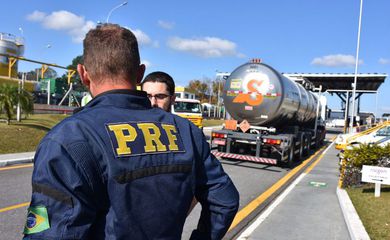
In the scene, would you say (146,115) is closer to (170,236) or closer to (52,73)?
(170,236)

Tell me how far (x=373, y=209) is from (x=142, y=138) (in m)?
6.39

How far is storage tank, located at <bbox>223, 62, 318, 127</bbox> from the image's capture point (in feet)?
39.4

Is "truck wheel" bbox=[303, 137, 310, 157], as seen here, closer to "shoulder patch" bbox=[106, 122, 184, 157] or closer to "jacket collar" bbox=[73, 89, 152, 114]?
"shoulder patch" bbox=[106, 122, 184, 157]

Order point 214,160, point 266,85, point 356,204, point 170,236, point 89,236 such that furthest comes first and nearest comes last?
point 266,85
point 356,204
point 214,160
point 170,236
point 89,236

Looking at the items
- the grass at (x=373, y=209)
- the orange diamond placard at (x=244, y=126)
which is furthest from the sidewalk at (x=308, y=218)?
the orange diamond placard at (x=244, y=126)

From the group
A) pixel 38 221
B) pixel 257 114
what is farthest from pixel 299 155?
pixel 38 221

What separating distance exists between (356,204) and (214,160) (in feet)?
20.1

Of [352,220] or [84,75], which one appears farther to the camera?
[352,220]

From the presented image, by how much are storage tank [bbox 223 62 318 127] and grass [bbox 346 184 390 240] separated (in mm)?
3955

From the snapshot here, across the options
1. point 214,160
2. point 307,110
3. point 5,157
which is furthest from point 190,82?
point 214,160

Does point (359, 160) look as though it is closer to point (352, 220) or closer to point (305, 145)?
point (352, 220)

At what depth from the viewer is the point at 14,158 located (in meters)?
10.7

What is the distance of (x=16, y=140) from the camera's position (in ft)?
43.6

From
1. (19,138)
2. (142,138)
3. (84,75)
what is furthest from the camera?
(19,138)
